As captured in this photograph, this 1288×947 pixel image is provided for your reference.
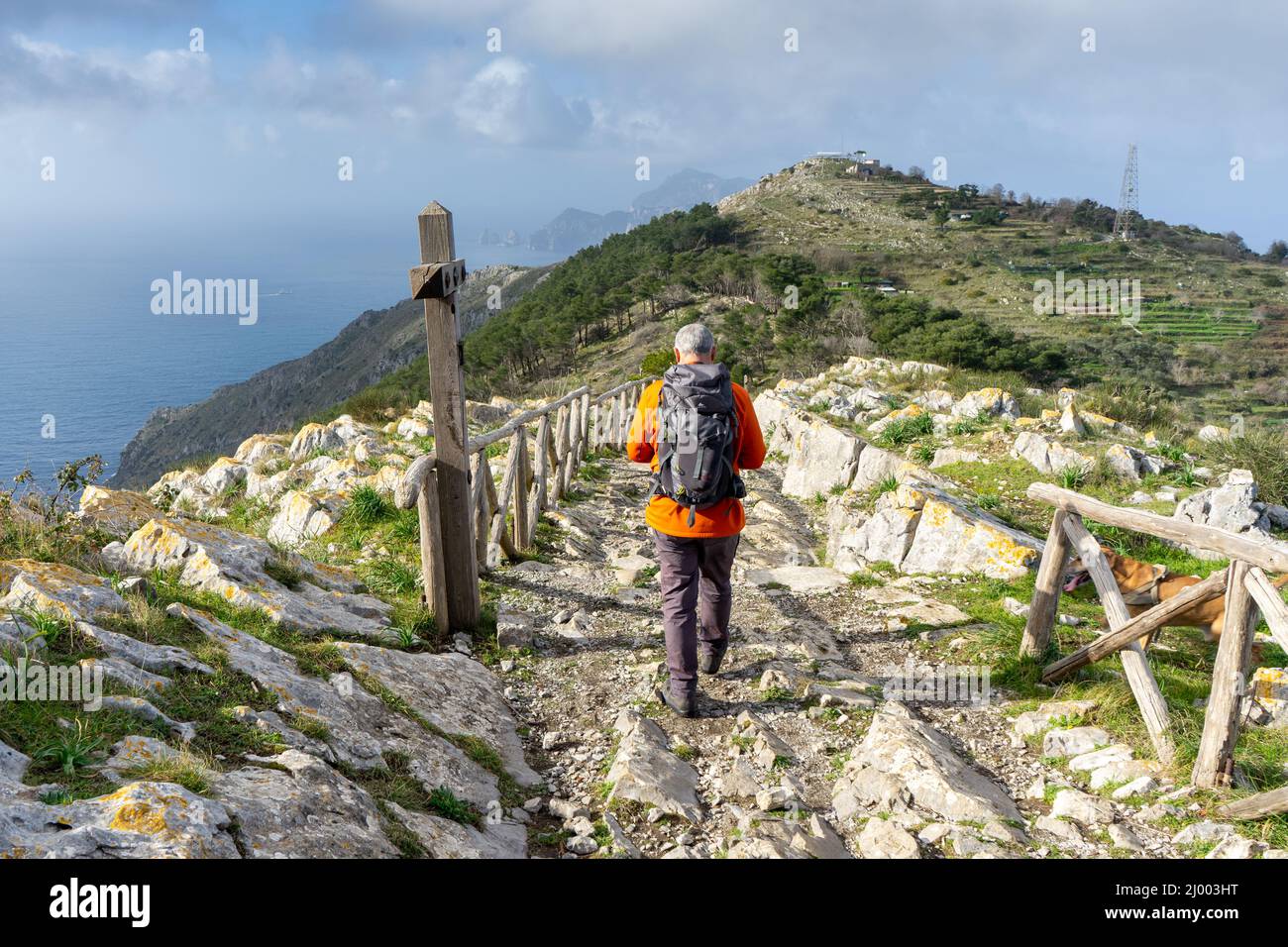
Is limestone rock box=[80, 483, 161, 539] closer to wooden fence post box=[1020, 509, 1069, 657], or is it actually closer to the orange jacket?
the orange jacket

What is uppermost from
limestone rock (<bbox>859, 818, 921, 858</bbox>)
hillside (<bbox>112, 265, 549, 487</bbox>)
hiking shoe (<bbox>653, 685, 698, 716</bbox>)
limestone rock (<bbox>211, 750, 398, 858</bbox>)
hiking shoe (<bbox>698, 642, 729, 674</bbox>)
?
hillside (<bbox>112, 265, 549, 487</bbox>)

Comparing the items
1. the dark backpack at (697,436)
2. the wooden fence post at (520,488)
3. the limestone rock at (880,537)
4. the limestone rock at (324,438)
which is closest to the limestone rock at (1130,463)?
the limestone rock at (880,537)

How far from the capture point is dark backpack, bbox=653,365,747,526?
442 centimetres

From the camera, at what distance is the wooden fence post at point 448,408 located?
5.13 metres

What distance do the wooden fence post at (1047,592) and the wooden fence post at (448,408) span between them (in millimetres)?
4164

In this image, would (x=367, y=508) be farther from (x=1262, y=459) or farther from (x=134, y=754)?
(x=1262, y=459)

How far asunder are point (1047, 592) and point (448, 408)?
450 centimetres

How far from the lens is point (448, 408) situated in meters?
5.55

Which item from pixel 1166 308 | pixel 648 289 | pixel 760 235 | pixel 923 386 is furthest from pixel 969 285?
pixel 923 386

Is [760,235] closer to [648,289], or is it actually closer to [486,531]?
[648,289]

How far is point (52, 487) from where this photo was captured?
6.24 metres

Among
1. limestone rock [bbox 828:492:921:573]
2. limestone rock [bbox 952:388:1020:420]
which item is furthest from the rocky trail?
limestone rock [bbox 952:388:1020:420]

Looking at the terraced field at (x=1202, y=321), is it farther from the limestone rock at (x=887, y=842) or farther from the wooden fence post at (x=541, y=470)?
the limestone rock at (x=887, y=842)

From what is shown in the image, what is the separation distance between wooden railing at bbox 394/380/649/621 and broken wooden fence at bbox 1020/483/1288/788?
425cm
